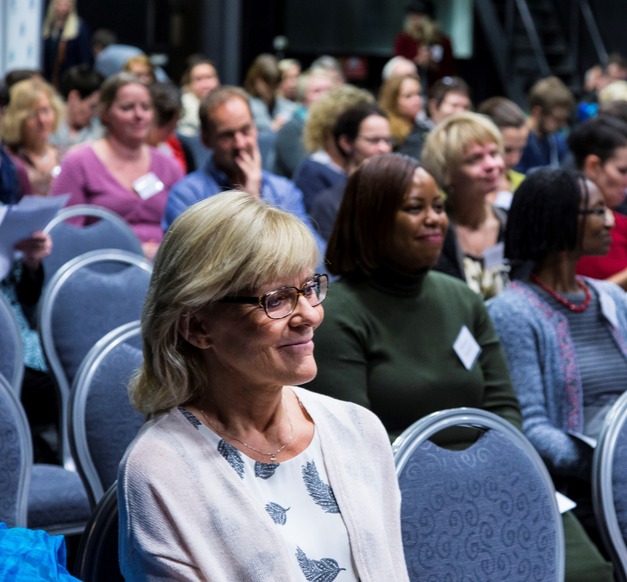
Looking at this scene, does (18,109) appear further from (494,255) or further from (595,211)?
(595,211)

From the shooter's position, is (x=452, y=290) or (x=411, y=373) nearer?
(x=411, y=373)

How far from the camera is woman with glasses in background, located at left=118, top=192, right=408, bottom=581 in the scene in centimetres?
168

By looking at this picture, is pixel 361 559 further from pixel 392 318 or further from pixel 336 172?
pixel 336 172

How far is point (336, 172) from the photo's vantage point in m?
5.66

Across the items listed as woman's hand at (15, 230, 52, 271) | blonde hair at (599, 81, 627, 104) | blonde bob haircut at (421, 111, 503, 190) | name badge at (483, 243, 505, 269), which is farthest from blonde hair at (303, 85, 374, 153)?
blonde hair at (599, 81, 627, 104)

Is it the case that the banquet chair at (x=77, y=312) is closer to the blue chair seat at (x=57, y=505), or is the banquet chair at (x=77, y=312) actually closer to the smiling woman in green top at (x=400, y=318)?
the blue chair seat at (x=57, y=505)

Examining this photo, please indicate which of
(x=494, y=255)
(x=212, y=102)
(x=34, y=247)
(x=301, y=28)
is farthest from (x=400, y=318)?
(x=301, y=28)

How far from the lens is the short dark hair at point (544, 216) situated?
3121 millimetres

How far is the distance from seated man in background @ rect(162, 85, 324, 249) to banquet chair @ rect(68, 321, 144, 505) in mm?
2035

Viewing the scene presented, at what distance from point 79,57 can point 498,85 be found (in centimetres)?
634

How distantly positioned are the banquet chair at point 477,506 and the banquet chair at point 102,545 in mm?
474

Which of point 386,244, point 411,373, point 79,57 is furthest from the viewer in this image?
point 79,57

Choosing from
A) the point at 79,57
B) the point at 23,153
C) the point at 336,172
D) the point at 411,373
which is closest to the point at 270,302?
the point at 411,373

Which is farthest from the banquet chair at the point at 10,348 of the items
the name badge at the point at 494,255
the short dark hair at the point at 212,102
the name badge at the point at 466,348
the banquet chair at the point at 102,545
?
the short dark hair at the point at 212,102
